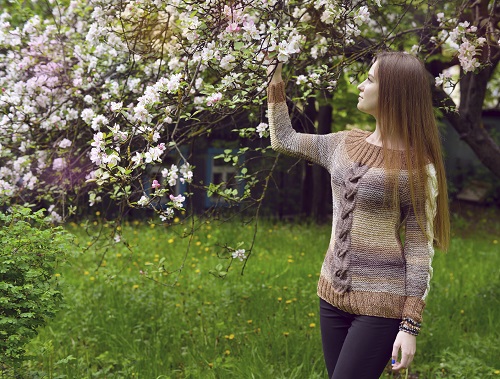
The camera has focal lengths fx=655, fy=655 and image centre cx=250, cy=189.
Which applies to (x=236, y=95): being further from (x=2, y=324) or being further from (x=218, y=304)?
(x=218, y=304)

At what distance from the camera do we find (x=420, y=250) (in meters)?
2.27

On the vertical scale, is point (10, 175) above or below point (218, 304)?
above

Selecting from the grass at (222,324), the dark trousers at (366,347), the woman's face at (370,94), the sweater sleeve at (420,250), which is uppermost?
the woman's face at (370,94)

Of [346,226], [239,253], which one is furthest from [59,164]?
[346,226]

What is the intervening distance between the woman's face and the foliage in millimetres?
1524

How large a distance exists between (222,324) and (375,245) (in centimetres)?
227

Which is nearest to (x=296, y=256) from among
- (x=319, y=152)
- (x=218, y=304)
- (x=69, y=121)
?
(x=218, y=304)

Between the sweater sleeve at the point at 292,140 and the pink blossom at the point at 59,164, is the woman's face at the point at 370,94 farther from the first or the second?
the pink blossom at the point at 59,164

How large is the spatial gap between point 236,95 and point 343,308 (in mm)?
1222

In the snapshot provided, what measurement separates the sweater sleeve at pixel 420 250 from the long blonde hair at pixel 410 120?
0.02 m

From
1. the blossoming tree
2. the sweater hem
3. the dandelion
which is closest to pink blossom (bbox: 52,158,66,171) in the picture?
the blossoming tree

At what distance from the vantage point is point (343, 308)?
2.35 meters

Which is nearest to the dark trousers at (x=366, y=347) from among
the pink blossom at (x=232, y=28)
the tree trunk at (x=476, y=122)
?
the pink blossom at (x=232, y=28)

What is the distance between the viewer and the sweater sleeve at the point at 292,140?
99.1 inches
